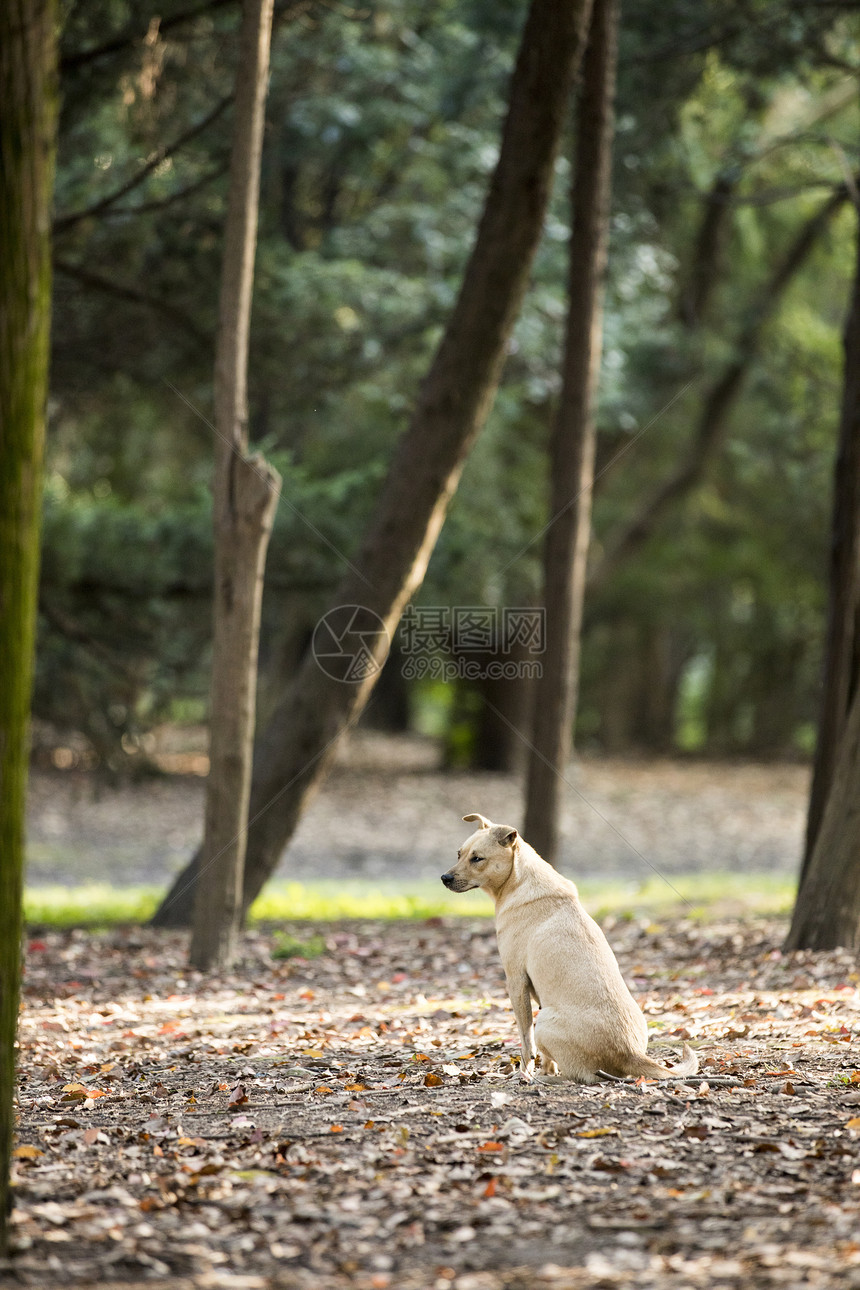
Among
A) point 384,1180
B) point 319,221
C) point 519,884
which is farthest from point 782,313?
point 384,1180

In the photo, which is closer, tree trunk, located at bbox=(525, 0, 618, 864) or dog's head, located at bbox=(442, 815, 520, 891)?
dog's head, located at bbox=(442, 815, 520, 891)

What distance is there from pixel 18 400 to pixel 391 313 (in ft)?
41.7

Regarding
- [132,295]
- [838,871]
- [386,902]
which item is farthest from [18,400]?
[386,902]

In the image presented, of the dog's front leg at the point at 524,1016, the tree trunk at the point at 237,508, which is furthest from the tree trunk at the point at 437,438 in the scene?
the dog's front leg at the point at 524,1016

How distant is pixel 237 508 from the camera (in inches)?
330

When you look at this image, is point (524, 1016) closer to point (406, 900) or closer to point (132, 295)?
point (406, 900)

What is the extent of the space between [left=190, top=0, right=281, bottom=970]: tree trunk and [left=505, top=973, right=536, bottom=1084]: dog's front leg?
337cm

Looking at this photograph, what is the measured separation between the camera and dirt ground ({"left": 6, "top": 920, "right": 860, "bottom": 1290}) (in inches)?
147

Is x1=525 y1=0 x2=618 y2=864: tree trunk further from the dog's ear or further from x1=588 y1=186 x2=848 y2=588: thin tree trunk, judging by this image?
x1=588 y1=186 x2=848 y2=588: thin tree trunk

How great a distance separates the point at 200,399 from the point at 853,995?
1062 centimetres

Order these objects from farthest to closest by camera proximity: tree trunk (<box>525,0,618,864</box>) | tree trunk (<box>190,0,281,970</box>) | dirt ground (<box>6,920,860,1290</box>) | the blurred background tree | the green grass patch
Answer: the blurred background tree < the green grass patch < tree trunk (<box>525,0,618,864</box>) < tree trunk (<box>190,0,281,970</box>) < dirt ground (<box>6,920,860,1290</box>)

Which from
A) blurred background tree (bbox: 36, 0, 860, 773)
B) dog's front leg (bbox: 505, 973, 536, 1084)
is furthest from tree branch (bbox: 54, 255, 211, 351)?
dog's front leg (bbox: 505, 973, 536, 1084)

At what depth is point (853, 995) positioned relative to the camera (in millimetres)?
7141

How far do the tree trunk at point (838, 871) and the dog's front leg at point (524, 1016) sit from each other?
351 cm
